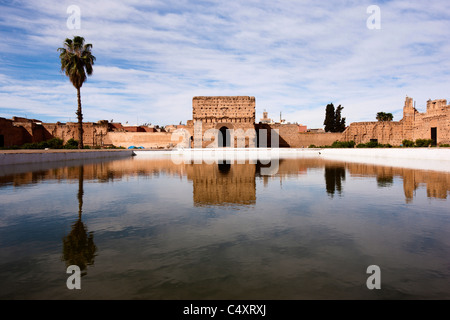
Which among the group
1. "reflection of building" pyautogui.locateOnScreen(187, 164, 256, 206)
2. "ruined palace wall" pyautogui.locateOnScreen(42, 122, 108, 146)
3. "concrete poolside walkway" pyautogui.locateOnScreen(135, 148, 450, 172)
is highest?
"ruined palace wall" pyautogui.locateOnScreen(42, 122, 108, 146)

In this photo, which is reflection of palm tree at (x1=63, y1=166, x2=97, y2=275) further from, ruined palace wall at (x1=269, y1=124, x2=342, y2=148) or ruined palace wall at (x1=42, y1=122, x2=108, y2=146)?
ruined palace wall at (x1=42, y1=122, x2=108, y2=146)

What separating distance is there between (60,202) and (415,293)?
6.39 metres

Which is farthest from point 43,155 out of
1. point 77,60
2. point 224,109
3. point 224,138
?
point 224,138

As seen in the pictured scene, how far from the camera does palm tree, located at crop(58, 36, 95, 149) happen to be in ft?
94.0

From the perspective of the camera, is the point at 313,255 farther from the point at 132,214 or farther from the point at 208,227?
the point at 132,214

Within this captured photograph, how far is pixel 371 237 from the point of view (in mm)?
4074

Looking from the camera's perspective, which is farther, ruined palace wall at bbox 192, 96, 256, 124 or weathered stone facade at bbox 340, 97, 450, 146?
ruined palace wall at bbox 192, 96, 256, 124

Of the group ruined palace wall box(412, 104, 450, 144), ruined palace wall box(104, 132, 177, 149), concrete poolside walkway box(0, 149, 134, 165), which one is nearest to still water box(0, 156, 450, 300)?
concrete poolside walkway box(0, 149, 134, 165)

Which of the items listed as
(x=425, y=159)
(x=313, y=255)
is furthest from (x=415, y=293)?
(x=425, y=159)

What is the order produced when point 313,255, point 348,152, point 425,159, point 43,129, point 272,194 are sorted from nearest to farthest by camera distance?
point 313,255 → point 272,194 → point 425,159 → point 348,152 → point 43,129

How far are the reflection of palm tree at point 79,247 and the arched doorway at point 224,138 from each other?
1651 inches

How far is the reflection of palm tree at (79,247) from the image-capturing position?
3324 mm

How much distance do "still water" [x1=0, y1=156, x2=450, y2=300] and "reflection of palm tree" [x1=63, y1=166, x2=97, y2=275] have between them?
0.04ft

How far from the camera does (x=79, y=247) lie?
3727 mm
